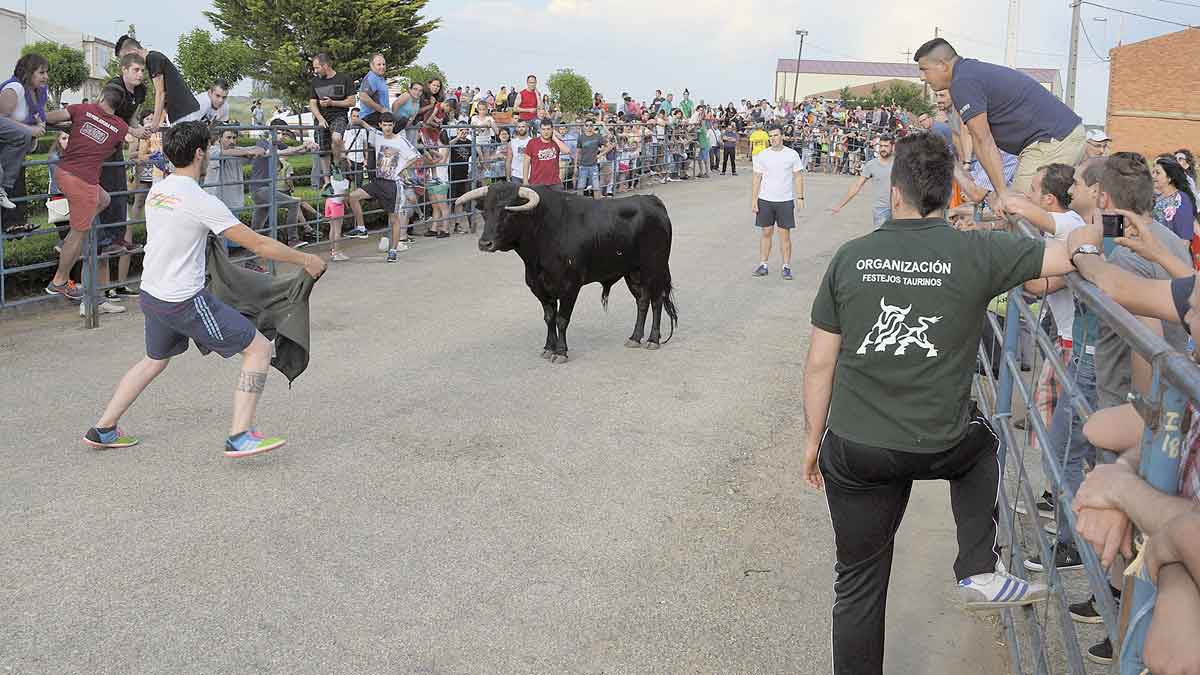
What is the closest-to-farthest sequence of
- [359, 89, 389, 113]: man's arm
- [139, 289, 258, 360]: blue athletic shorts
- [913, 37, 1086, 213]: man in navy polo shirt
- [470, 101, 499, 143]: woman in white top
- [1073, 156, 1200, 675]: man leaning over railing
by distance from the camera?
[1073, 156, 1200, 675]: man leaning over railing, [139, 289, 258, 360]: blue athletic shorts, [913, 37, 1086, 213]: man in navy polo shirt, [359, 89, 389, 113]: man's arm, [470, 101, 499, 143]: woman in white top

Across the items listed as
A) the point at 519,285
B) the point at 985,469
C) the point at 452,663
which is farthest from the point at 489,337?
the point at 985,469

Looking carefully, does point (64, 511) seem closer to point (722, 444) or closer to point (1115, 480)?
point (722, 444)

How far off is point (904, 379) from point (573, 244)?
19.6 ft

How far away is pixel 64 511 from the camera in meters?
5.64

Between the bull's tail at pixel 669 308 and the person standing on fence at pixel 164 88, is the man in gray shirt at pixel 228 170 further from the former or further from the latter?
the bull's tail at pixel 669 308

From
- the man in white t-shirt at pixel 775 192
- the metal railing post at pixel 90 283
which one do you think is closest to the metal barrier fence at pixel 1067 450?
the metal railing post at pixel 90 283

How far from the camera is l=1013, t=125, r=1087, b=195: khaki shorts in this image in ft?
22.1

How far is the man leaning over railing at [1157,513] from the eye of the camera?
1991mm

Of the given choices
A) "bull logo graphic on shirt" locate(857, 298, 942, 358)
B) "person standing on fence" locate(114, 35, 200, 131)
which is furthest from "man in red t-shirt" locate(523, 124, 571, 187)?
"bull logo graphic on shirt" locate(857, 298, 942, 358)

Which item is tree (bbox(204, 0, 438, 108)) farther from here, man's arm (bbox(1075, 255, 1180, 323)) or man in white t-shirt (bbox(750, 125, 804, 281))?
man's arm (bbox(1075, 255, 1180, 323))

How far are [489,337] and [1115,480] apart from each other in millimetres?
7896

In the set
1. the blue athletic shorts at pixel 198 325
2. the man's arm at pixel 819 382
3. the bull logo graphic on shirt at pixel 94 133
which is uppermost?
the bull logo graphic on shirt at pixel 94 133

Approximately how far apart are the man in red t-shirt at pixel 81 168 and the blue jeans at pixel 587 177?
1267 centimetres

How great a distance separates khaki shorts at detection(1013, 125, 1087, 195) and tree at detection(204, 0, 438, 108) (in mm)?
43889
